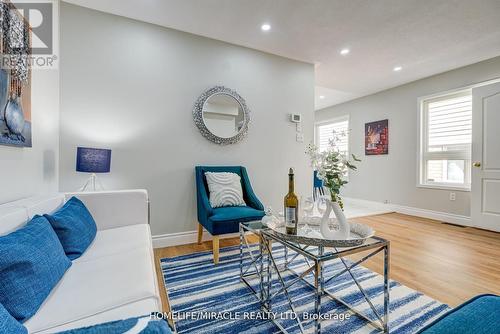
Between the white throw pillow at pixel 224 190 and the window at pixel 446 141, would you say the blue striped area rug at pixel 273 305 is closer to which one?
the white throw pillow at pixel 224 190

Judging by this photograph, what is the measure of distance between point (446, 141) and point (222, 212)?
3946 millimetres

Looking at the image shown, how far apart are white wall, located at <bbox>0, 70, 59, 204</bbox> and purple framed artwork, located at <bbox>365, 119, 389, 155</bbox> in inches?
204

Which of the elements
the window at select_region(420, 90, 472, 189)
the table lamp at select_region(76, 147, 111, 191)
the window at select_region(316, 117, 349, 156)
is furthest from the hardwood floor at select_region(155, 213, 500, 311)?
the window at select_region(316, 117, 349, 156)

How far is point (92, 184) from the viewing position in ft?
7.55

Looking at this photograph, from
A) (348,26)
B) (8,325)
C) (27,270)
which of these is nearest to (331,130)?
(348,26)

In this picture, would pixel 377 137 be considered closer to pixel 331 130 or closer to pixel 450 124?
pixel 450 124

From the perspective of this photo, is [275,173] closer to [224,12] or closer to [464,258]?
[224,12]

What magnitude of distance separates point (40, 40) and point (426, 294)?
144 inches

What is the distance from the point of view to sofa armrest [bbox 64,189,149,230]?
1.85 m

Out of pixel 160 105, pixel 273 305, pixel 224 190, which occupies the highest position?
pixel 160 105

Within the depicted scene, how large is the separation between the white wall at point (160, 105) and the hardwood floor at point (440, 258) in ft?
2.82

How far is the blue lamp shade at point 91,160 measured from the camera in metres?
2.00

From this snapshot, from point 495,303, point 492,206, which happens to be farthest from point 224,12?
point 492,206

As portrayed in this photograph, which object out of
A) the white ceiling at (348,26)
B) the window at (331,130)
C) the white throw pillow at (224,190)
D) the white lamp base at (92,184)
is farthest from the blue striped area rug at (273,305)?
the window at (331,130)
